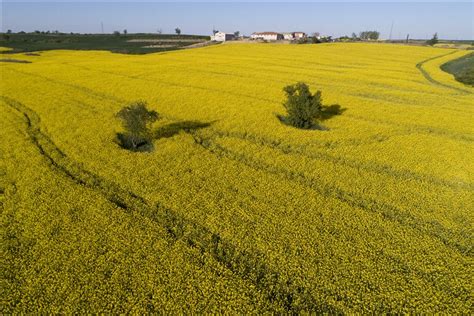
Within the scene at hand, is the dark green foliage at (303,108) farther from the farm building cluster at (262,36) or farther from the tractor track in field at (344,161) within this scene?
the farm building cluster at (262,36)

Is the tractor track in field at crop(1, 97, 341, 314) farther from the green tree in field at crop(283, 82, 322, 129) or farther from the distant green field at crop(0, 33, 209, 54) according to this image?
the distant green field at crop(0, 33, 209, 54)

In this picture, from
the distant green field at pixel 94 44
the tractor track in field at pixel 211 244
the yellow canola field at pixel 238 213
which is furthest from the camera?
the distant green field at pixel 94 44

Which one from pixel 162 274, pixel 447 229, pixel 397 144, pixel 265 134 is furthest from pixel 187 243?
pixel 397 144

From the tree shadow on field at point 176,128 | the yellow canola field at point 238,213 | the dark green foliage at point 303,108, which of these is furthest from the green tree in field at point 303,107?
the tree shadow on field at point 176,128

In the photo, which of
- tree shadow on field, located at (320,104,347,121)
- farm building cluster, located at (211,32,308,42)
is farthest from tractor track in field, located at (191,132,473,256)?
farm building cluster, located at (211,32,308,42)

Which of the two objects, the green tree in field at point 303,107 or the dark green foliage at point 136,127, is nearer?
the dark green foliage at point 136,127

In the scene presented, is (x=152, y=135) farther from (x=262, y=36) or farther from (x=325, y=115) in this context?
(x=262, y=36)
